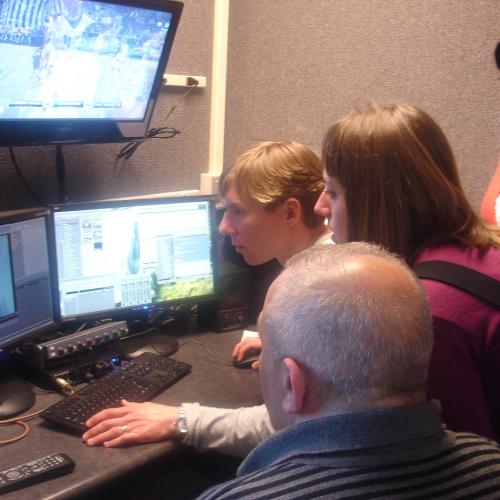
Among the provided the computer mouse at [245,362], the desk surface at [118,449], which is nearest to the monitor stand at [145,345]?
the desk surface at [118,449]

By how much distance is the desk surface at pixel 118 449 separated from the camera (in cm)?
95

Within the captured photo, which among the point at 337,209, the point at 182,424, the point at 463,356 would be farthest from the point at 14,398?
the point at 463,356

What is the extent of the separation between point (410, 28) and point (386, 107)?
64cm

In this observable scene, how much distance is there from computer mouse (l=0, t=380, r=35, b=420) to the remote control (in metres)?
0.19

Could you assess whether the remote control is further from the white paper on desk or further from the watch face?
the white paper on desk

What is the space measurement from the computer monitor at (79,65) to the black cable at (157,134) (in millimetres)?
205

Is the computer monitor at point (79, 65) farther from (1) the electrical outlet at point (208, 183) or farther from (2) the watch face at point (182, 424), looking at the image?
(2) the watch face at point (182, 424)

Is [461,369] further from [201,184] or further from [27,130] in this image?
[201,184]

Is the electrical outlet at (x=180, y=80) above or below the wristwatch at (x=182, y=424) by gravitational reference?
above

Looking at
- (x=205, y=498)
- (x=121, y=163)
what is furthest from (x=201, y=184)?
(x=205, y=498)

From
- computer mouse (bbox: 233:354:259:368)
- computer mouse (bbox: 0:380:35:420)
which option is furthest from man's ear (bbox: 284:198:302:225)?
computer mouse (bbox: 0:380:35:420)

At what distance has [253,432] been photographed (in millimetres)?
1100

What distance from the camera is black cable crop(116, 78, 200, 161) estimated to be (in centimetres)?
173

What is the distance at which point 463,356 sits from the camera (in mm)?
900
